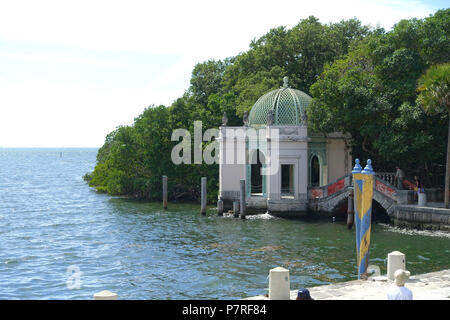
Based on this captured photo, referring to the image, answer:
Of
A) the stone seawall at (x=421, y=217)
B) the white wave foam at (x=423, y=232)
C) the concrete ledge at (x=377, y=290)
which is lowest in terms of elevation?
the white wave foam at (x=423, y=232)

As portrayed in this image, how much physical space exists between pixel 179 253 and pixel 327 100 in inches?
601

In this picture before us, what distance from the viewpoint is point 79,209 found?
4769 centimetres

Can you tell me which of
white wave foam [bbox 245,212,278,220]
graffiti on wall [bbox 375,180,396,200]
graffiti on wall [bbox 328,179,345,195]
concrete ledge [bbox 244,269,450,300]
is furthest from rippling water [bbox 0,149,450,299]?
concrete ledge [bbox 244,269,450,300]

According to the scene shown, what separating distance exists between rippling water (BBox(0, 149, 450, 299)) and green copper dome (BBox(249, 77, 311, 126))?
7032 mm

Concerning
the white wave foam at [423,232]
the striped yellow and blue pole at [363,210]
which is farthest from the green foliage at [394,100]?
the striped yellow and blue pole at [363,210]

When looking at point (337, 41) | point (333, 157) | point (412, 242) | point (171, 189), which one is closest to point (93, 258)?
point (412, 242)

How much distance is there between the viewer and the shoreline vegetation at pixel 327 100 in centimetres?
3341

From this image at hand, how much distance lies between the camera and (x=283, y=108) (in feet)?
127

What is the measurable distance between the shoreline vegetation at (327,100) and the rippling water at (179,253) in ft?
20.5

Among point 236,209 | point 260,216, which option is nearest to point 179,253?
point 236,209

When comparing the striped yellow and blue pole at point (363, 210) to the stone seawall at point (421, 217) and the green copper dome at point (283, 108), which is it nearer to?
the stone seawall at point (421, 217)

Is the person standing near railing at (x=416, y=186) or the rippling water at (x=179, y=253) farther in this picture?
the person standing near railing at (x=416, y=186)

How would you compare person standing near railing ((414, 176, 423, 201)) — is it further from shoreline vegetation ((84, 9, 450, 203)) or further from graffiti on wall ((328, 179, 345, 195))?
graffiti on wall ((328, 179, 345, 195))

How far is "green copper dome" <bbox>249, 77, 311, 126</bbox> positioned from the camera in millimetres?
38312
